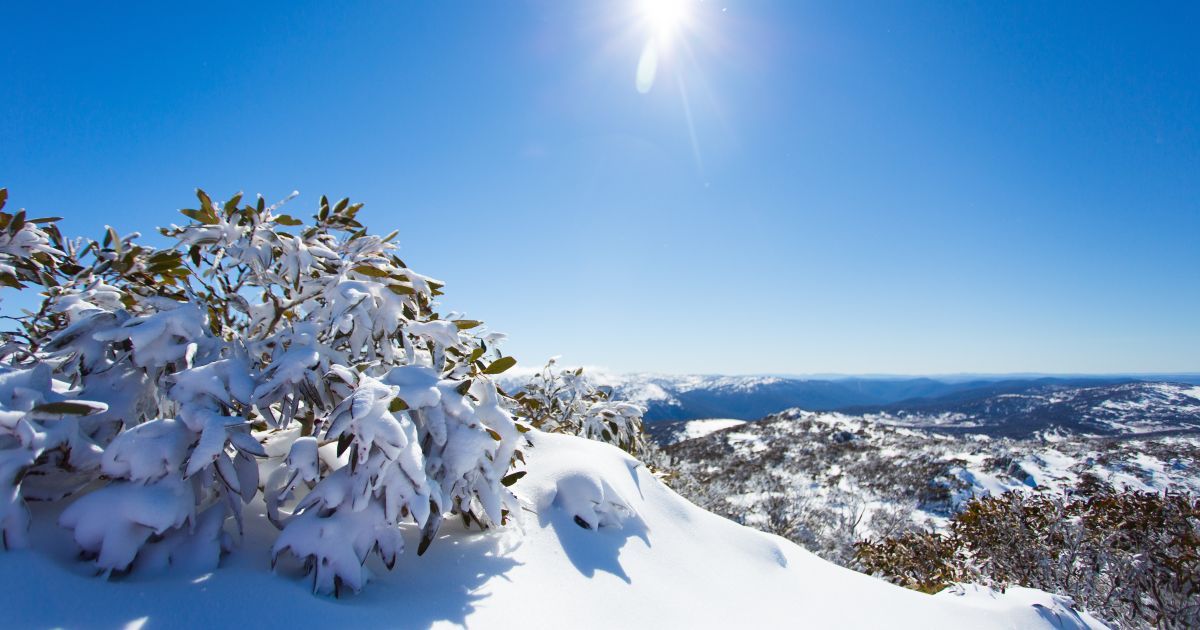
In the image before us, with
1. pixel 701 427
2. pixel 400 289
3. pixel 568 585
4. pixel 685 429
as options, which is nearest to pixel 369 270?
pixel 400 289

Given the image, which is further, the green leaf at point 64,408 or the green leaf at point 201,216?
the green leaf at point 201,216

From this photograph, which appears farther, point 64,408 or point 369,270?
point 369,270

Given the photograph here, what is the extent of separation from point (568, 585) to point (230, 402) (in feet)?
4.99

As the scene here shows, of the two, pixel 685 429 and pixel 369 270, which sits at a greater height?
pixel 369 270

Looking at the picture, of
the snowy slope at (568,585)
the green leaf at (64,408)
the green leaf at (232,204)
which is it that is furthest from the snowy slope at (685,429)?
the green leaf at (64,408)

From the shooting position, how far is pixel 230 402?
163 centimetres

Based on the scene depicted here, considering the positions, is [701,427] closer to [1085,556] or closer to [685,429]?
[685,429]

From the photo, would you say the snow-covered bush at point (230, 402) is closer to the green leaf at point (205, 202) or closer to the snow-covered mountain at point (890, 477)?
the green leaf at point (205, 202)

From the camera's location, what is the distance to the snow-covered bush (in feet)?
4.95

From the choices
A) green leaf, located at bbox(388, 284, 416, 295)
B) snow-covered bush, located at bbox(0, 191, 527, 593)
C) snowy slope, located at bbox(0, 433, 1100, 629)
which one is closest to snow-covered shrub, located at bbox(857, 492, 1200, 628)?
snowy slope, located at bbox(0, 433, 1100, 629)

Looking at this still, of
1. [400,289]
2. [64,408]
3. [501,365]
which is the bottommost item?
[64,408]

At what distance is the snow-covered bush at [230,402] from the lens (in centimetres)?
151

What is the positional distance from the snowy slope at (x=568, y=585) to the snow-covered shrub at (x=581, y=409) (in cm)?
225

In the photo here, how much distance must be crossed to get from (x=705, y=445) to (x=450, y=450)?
31657 millimetres
